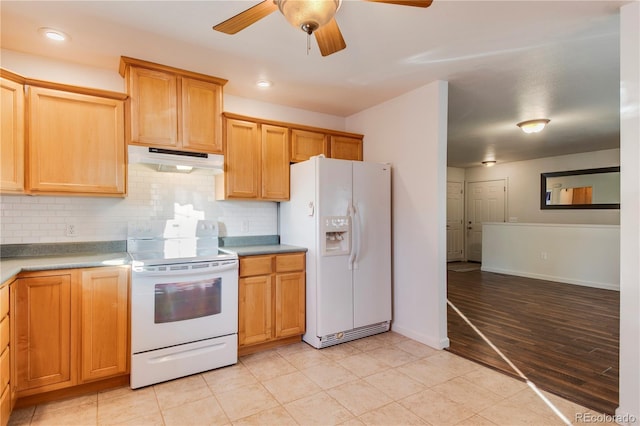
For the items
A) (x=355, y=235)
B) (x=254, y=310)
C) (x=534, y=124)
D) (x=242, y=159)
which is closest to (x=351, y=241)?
(x=355, y=235)

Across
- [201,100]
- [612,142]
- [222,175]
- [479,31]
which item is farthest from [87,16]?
[612,142]

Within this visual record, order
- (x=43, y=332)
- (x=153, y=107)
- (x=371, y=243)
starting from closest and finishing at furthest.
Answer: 1. (x=43, y=332)
2. (x=153, y=107)
3. (x=371, y=243)

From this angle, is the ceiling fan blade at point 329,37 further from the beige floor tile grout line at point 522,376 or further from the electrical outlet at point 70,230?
the beige floor tile grout line at point 522,376

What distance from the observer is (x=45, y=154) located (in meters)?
2.47

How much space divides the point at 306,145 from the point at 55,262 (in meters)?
2.44

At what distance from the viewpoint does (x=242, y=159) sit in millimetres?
3330

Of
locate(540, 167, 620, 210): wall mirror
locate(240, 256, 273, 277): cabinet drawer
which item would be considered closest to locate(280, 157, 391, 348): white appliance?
locate(240, 256, 273, 277): cabinet drawer

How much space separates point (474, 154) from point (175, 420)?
6772mm

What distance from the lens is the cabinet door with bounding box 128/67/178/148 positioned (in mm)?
2703

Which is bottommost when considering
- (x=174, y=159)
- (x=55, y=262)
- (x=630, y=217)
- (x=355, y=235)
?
(x=55, y=262)

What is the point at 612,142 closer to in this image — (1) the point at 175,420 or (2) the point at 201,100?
(2) the point at 201,100

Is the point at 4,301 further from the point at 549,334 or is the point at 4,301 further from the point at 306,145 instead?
the point at 549,334

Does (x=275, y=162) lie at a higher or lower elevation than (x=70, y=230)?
higher

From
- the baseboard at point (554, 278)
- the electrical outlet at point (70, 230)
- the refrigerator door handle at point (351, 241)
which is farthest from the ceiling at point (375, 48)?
the baseboard at point (554, 278)
